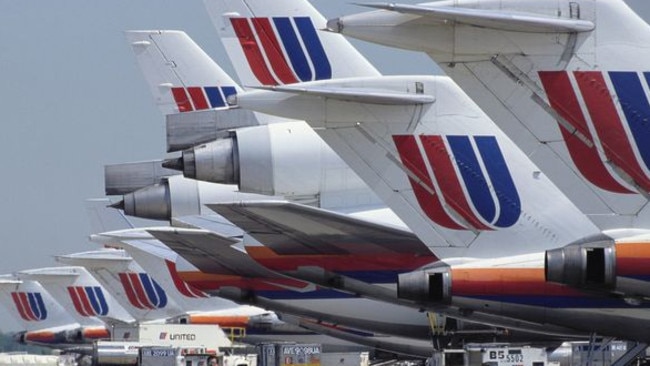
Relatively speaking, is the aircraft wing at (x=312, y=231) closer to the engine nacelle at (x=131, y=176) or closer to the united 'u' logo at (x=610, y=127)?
the engine nacelle at (x=131, y=176)

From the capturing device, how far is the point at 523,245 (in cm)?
3091

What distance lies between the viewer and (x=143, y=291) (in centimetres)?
7369

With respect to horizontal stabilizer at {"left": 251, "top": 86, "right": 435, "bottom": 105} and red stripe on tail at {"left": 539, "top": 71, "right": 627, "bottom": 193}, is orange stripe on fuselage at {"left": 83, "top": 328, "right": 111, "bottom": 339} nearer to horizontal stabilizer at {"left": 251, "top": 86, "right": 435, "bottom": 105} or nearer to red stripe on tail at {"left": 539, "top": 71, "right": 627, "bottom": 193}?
horizontal stabilizer at {"left": 251, "top": 86, "right": 435, "bottom": 105}

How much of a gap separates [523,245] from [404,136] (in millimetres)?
3033

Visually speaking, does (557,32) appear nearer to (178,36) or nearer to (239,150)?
(239,150)

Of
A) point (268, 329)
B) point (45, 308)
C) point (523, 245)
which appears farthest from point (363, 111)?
point (45, 308)

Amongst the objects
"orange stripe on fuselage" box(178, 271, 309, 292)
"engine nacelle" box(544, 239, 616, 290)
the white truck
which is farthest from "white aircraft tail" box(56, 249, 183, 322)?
"engine nacelle" box(544, 239, 616, 290)

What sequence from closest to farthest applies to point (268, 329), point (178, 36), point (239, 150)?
1. point (239, 150)
2. point (178, 36)
3. point (268, 329)

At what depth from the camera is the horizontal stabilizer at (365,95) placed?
1161 inches

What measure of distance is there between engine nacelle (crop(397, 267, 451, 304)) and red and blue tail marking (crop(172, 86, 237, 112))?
21190 mm

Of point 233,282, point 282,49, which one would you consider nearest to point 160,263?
point 233,282

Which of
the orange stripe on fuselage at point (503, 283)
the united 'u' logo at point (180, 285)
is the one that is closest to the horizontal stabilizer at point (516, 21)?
the orange stripe on fuselage at point (503, 283)

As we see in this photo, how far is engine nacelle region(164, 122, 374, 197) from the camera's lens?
1441 inches

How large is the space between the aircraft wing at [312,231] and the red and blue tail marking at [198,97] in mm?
13078
